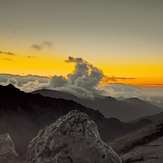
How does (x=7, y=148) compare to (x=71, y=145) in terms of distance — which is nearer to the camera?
(x=71, y=145)

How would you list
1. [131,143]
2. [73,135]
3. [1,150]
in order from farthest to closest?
1. [131,143]
2. [1,150]
3. [73,135]

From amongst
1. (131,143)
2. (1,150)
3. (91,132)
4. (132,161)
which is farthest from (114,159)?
(131,143)

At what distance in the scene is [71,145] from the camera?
46844mm

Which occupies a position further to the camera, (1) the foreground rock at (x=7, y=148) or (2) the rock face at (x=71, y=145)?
(1) the foreground rock at (x=7, y=148)

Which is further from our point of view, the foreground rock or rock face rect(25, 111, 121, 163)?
the foreground rock

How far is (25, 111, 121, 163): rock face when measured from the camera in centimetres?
4528

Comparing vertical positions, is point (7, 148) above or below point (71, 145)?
below

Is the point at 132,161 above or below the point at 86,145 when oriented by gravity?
below

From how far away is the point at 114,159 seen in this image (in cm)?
4562

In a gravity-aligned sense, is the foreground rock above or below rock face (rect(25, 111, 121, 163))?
below

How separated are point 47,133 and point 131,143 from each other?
62.5 metres

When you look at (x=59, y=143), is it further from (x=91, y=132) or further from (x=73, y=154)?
(x=91, y=132)

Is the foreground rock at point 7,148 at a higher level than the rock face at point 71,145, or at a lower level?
lower

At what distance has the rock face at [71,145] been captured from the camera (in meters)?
45.3
